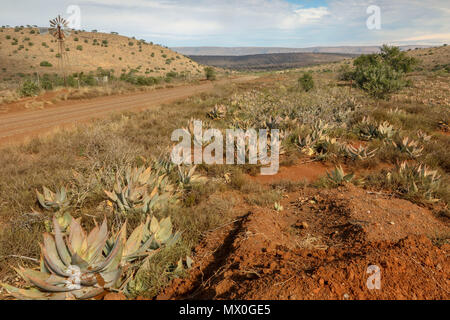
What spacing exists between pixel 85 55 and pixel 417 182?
170 feet

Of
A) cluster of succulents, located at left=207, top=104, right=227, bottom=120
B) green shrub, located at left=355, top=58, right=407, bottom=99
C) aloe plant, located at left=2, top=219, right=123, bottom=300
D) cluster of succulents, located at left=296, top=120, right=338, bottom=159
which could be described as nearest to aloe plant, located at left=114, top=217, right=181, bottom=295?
aloe plant, located at left=2, top=219, right=123, bottom=300

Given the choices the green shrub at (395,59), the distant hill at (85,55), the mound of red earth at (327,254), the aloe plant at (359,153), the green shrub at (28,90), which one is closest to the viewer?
the mound of red earth at (327,254)

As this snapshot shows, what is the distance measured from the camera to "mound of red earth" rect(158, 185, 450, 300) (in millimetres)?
2033

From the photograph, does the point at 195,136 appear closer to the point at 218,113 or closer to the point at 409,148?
the point at 218,113

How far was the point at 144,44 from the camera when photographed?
2514 inches

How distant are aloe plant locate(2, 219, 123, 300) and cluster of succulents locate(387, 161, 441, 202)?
15.8 feet

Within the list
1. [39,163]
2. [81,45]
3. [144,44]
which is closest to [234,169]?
[39,163]

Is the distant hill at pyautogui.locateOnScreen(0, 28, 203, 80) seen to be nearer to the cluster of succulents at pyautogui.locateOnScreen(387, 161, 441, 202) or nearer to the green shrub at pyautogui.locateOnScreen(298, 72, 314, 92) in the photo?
the green shrub at pyautogui.locateOnScreen(298, 72, 314, 92)

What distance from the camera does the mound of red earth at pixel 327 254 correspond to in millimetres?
2033

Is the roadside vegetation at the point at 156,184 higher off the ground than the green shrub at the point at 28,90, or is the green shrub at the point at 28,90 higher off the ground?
the green shrub at the point at 28,90

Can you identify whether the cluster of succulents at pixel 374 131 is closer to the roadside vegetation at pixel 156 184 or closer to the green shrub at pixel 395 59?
the roadside vegetation at pixel 156 184

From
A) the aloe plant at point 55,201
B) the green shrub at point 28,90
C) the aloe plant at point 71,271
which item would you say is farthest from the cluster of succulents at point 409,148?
the green shrub at point 28,90

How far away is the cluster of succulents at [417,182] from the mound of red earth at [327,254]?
437 millimetres
